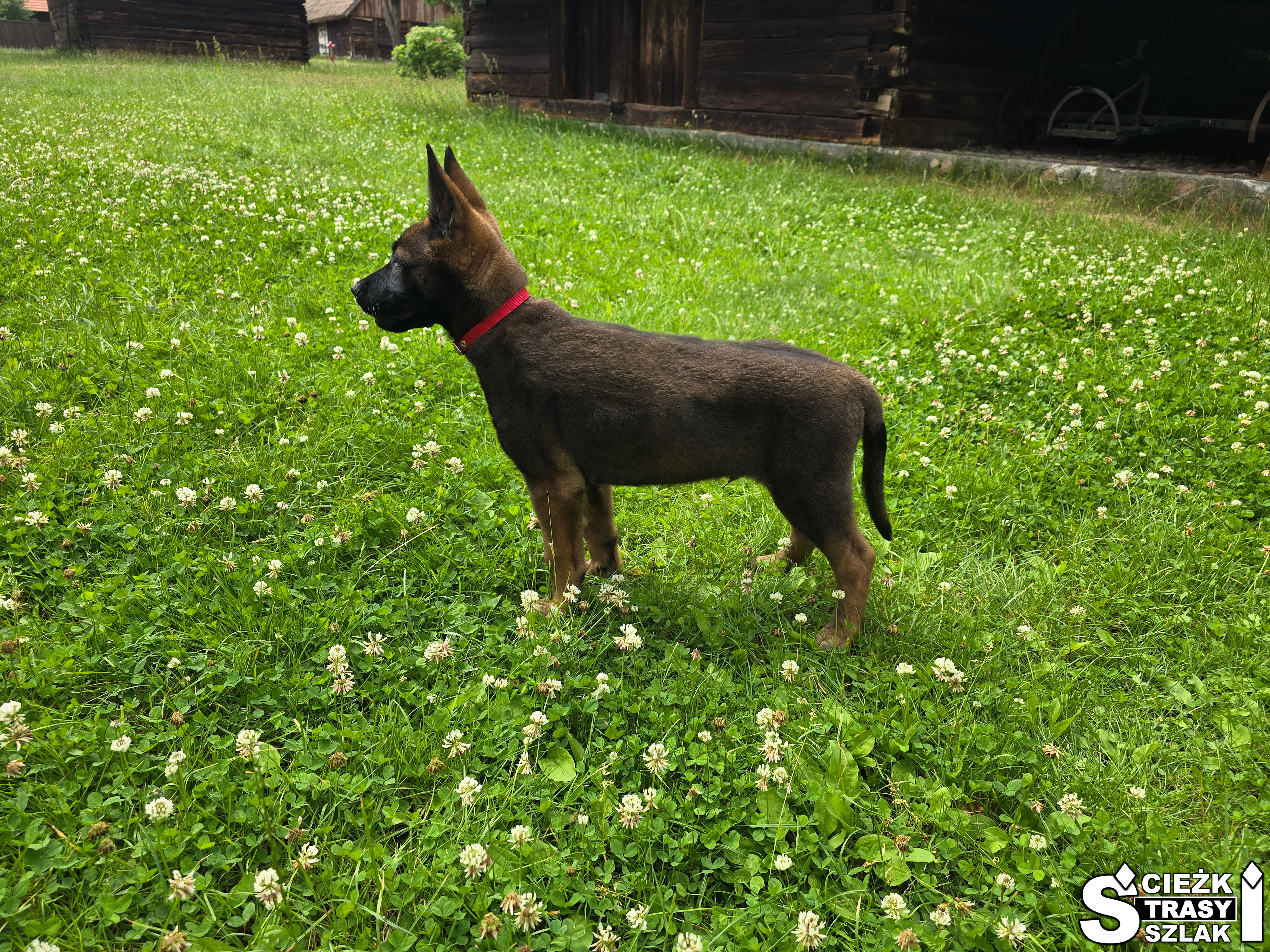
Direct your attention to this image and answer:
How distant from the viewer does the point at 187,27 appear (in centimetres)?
2978

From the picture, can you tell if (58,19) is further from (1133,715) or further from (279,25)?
(1133,715)

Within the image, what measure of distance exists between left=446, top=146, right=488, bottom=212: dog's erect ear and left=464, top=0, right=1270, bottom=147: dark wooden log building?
38.1ft

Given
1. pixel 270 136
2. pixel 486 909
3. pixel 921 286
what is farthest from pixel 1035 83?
pixel 486 909

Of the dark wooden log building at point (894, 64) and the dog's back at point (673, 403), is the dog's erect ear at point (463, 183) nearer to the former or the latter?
the dog's back at point (673, 403)

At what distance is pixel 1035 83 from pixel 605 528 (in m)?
17.0

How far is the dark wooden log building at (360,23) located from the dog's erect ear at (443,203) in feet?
187

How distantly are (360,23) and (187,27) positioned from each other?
86.8ft

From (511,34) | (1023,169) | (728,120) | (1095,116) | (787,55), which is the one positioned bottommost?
(1023,169)

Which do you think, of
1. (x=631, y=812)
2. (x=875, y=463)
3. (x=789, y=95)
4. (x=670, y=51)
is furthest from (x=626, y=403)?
(x=670, y=51)

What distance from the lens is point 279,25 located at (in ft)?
106

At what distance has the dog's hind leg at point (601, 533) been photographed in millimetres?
3861

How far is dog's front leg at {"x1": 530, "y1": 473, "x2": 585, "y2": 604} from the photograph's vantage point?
137 inches

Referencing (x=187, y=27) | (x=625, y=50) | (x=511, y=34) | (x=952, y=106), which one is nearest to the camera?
(x=952, y=106)

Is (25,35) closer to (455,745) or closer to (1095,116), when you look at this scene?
(1095,116)
